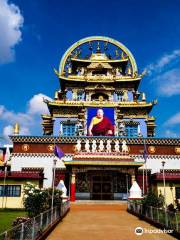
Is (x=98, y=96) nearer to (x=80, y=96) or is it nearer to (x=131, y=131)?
(x=80, y=96)

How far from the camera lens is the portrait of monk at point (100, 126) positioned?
41.8m

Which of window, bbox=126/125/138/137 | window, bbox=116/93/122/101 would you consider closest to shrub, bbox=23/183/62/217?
window, bbox=126/125/138/137

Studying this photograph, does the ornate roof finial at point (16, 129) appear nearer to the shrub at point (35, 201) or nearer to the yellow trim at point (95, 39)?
the yellow trim at point (95, 39)

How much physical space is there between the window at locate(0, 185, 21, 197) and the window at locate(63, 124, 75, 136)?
1552 centimetres

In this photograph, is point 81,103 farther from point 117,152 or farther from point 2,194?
point 2,194

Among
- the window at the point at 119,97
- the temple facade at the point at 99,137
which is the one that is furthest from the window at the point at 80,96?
the window at the point at 119,97

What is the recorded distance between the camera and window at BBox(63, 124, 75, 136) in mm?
42656

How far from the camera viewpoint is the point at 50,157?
125ft

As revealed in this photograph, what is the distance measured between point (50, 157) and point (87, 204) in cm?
1179

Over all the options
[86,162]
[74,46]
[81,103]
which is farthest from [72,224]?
[74,46]

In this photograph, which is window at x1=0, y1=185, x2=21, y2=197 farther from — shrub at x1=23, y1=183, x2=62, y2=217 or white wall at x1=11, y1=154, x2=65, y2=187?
shrub at x1=23, y1=183, x2=62, y2=217

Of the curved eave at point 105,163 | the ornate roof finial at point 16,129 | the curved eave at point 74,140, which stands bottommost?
the curved eave at point 105,163

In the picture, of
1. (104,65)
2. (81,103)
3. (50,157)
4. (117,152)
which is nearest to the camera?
(117,152)

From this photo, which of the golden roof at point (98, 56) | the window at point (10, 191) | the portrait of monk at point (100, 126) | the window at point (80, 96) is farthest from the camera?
the golden roof at point (98, 56)
